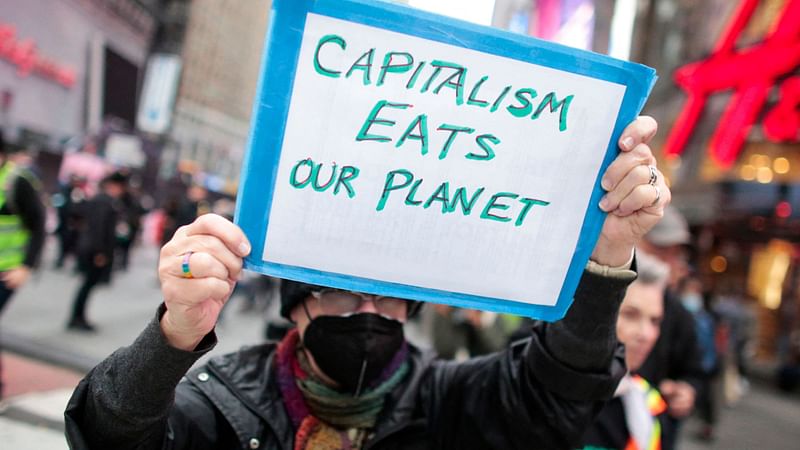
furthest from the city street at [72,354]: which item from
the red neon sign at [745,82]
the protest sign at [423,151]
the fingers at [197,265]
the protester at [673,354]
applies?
the red neon sign at [745,82]

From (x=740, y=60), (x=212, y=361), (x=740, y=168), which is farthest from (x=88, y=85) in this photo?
(x=740, y=168)

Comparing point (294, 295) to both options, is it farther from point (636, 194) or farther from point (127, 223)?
point (127, 223)

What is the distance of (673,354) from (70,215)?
910 cm

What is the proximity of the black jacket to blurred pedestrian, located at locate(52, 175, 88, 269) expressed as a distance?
9035 millimetres


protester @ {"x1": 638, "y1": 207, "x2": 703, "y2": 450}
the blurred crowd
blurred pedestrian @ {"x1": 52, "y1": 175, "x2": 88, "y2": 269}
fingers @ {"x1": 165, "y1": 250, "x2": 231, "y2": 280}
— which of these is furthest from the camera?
blurred pedestrian @ {"x1": 52, "y1": 175, "x2": 88, "y2": 269}

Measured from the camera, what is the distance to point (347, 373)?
1.55 m

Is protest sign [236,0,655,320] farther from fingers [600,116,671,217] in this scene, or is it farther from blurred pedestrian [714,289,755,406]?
blurred pedestrian [714,289,755,406]

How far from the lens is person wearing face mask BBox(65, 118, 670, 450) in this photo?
1.14 meters

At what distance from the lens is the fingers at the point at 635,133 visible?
1226mm

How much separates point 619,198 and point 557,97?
0.80 ft

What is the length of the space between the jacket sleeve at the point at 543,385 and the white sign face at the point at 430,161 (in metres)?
0.19

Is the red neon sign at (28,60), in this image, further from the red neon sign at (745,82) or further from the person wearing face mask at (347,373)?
the red neon sign at (745,82)

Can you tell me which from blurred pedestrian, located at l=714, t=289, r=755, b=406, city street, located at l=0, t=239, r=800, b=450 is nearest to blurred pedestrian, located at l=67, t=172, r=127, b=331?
city street, located at l=0, t=239, r=800, b=450

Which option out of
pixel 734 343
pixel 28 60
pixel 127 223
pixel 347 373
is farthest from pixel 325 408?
pixel 734 343
